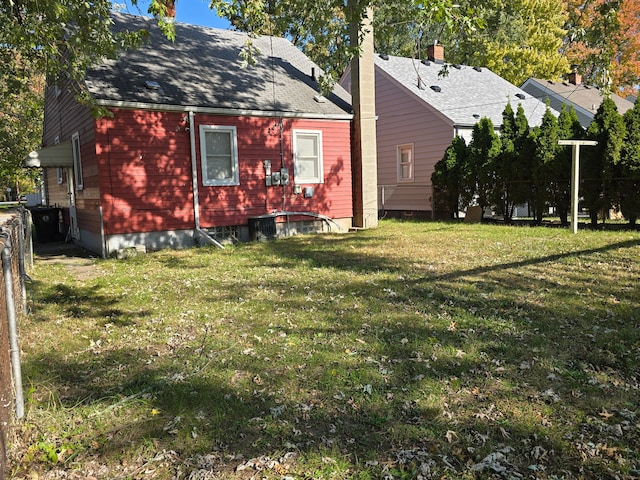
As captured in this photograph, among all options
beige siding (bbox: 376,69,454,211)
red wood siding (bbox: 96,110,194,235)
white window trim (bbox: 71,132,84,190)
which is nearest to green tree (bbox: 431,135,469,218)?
beige siding (bbox: 376,69,454,211)

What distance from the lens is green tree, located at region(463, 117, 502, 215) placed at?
15797 mm

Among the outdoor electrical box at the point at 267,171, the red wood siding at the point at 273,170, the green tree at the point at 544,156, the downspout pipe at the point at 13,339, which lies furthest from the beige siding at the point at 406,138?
the downspout pipe at the point at 13,339

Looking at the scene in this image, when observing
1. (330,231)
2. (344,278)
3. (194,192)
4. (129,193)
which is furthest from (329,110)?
(344,278)

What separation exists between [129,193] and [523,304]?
8.86m

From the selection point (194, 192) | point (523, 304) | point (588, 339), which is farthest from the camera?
point (194, 192)

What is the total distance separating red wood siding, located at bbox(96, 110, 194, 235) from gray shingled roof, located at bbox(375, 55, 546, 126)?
1032 centimetres

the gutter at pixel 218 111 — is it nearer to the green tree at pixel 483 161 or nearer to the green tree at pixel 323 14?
→ the green tree at pixel 323 14

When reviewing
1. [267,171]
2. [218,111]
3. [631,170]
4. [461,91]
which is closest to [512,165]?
[631,170]

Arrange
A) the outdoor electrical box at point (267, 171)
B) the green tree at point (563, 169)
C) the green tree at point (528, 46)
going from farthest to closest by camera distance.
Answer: the green tree at point (528, 46) → the green tree at point (563, 169) → the outdoor electrical box at point (267, 171)

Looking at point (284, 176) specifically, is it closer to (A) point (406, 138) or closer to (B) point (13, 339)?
(A) point (406, 138)

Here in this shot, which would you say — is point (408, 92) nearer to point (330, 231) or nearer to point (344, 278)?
point (330, 231)

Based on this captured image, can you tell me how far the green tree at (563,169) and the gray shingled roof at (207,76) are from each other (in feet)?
20.3

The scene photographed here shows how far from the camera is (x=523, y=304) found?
19.0 feet

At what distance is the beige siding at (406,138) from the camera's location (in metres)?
18.6
